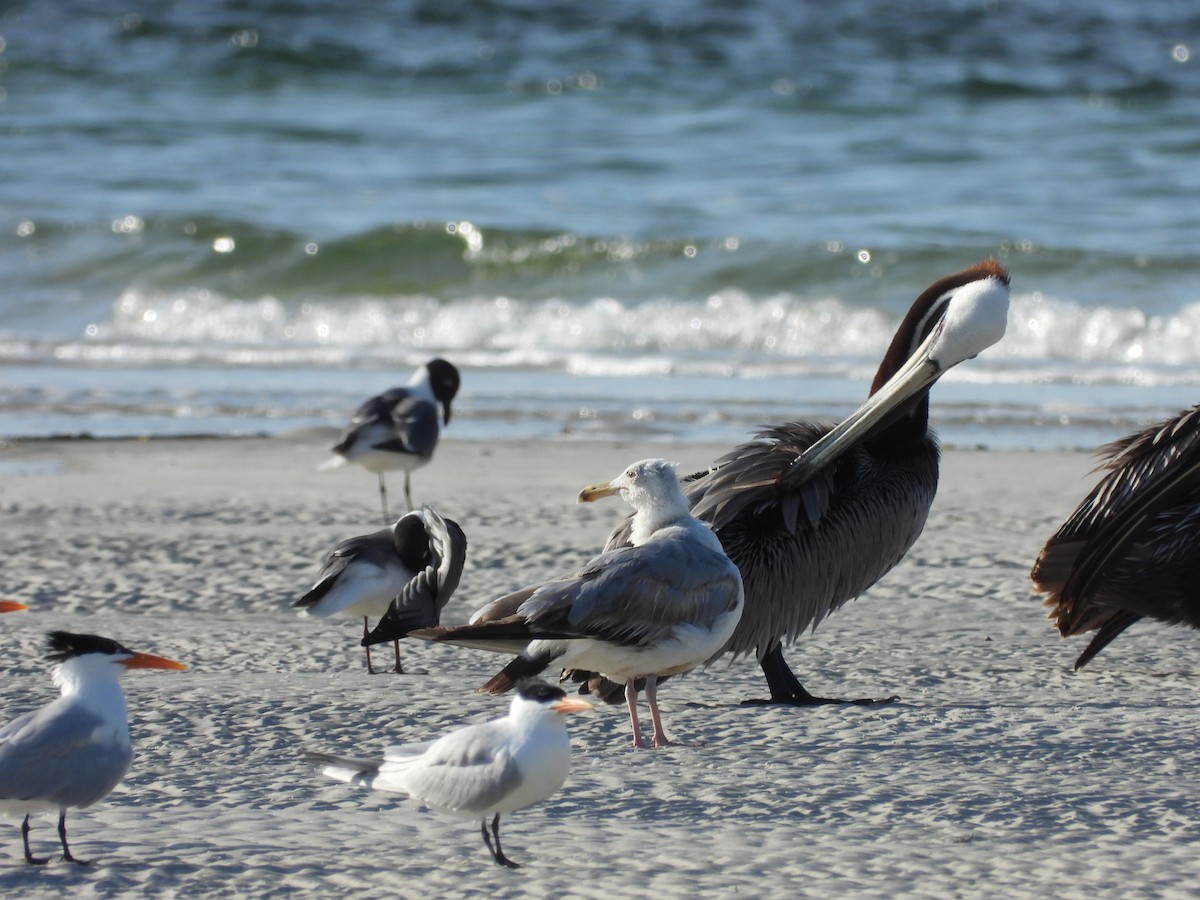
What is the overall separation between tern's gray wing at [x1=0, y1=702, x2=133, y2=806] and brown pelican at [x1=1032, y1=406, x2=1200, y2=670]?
284cm

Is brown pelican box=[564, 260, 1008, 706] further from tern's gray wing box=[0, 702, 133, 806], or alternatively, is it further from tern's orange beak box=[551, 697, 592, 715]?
tern's gray wing box=[0, 702, 133, 806]

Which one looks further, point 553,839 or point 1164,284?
point 1164,284

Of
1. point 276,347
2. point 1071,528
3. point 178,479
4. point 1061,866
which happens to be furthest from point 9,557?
point 276,347

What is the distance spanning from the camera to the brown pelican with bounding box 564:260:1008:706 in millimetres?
4992

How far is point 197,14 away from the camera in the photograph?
1332 inches

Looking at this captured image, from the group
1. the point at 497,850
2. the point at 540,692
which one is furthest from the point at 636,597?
the point at 497,850

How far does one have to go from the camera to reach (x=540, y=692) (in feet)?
11.5

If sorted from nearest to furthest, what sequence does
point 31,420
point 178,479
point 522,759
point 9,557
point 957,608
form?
point 522,759 < point 957,608 < point 9,557 < point 178,479 < point 31,420

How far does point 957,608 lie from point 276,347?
10.3 metres

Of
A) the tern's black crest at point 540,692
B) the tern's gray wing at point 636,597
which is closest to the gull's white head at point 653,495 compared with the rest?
the tern's gray wing at point 636,597

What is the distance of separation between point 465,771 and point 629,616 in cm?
96

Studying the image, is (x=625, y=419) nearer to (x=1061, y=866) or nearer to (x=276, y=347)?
(x=276, y=347)

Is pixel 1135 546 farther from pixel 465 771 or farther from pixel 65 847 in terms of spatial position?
pixel 65 847

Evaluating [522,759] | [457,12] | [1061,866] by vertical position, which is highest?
[457,12]
